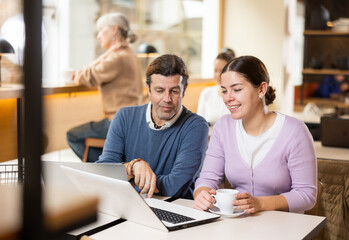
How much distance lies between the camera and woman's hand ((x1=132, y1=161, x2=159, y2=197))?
162 centimetres

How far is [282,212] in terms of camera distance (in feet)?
4.94

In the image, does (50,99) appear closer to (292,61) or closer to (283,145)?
(283,145)

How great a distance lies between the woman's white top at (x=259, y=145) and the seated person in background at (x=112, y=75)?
200 centimetres

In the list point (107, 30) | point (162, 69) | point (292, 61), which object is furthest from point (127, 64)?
point (292, 61)

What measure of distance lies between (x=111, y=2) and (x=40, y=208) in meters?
6.61

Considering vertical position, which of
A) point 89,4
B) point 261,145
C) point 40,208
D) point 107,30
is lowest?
point 261,145

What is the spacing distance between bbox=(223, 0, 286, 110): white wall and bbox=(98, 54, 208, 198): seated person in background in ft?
11.9

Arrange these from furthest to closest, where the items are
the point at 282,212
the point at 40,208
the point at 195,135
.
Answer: the point at 195,135
the point at 282,212
the point at 40,208

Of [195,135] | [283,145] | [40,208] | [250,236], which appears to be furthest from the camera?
[195,135]

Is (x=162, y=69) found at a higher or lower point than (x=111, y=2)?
lower

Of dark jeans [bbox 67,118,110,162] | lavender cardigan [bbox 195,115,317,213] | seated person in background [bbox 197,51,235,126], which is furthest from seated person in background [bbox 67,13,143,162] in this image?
lavender cardigan [bbox 195,115,317,213]

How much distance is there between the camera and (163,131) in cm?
193

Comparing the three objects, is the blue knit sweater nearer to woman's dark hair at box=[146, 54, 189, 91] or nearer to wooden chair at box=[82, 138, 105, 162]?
woman's dark hair at box=[146, 54, 189, 91]

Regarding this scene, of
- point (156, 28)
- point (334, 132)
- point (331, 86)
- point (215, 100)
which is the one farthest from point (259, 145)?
point (156, 28)
